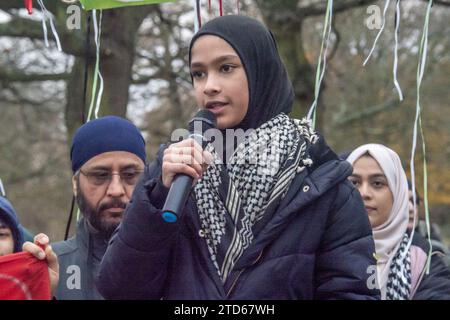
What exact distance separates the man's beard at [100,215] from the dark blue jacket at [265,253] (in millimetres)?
1070

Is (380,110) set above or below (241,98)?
above

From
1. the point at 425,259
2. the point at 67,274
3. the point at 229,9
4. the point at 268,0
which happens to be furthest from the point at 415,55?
the point at 67,274

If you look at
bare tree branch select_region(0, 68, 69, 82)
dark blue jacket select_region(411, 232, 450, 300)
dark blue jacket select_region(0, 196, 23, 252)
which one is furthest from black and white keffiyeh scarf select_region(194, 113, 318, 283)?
bare tree branch select_region(0, 68, 69, 82)

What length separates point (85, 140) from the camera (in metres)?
4.12

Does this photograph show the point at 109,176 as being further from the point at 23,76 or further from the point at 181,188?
the point at 23,76

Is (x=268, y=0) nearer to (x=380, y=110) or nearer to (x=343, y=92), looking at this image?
(x=380, y=110)

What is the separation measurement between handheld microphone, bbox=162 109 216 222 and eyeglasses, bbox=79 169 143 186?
1229 millimetres

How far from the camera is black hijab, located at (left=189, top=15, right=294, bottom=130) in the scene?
296cm

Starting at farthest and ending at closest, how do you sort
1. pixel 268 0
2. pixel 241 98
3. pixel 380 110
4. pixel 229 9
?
pixel 380 110
pixel 229 9
pixel 268 0
pixel 241 98

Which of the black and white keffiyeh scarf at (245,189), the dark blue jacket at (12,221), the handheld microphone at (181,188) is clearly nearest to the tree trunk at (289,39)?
the dark blue jacket at (12,221)

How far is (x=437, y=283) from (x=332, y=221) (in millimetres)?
1775

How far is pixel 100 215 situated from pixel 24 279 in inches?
33.8

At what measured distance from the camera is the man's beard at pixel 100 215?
3918 mm

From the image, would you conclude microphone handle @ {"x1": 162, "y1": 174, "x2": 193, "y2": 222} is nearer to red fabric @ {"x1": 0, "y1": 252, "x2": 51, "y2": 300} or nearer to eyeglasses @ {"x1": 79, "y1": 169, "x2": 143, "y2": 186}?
red fabric @ {"x1": 0, "y1": 252, "x2": 51, "y2": 300}
